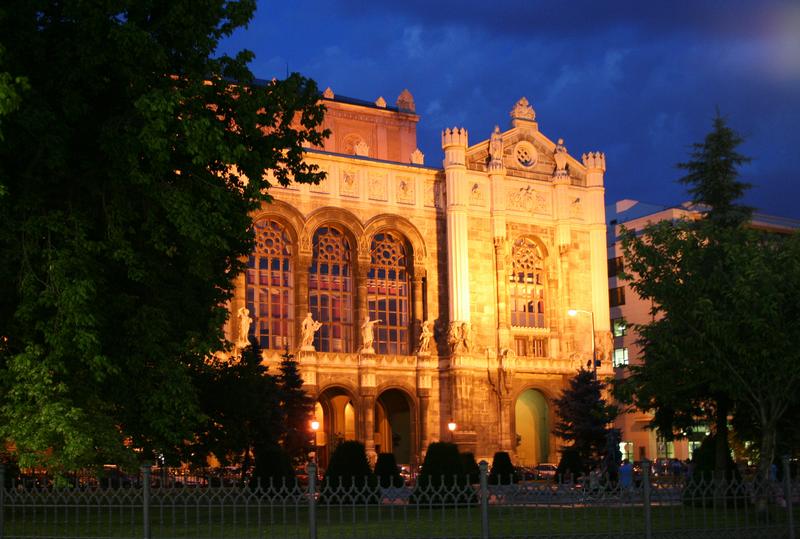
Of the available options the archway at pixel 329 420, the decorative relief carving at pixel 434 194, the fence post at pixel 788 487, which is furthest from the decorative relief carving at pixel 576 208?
the fence post at pixel 788 487

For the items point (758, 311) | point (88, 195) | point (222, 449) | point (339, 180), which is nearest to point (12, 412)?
point (88, 195)

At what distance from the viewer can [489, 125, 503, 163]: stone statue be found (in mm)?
63156

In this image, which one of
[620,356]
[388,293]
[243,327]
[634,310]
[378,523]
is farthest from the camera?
[620,356]

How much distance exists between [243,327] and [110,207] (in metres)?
33.8

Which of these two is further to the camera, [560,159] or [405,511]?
[560,159]

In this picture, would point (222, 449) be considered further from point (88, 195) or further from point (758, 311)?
point (758, 311)

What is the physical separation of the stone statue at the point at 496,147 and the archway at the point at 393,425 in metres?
14.6

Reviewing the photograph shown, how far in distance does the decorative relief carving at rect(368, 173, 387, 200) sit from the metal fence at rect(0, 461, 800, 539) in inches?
1202

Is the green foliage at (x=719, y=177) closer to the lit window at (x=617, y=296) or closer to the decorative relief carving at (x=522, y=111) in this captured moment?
the decorative relief carving at (x=522, y=111)

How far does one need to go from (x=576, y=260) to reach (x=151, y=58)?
48214 mm

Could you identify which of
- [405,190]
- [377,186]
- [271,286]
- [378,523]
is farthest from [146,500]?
[405,190]

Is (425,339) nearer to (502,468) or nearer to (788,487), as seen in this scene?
(502,468)

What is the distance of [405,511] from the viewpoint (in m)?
14.7

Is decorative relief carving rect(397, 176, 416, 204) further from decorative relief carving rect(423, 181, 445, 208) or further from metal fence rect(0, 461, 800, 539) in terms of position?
metal fence rect(0, 461, 800, 539)
